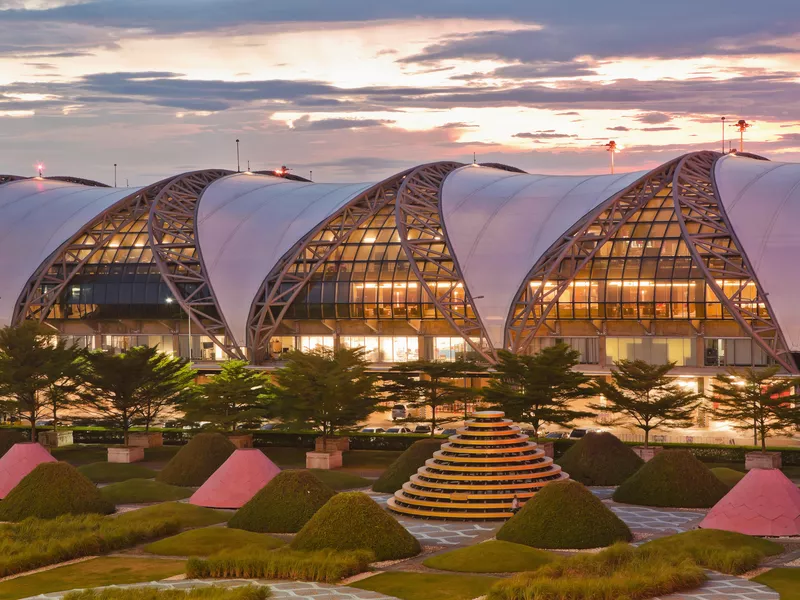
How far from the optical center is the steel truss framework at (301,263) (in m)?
128

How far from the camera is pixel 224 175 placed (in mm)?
145750

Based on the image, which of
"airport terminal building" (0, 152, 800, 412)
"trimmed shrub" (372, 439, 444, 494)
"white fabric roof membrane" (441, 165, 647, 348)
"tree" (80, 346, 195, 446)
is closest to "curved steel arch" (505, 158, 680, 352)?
"airport terminal building" (0, 152, 800, 412)

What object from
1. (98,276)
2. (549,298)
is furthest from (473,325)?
(98,276)

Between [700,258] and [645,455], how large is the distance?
2445 cm

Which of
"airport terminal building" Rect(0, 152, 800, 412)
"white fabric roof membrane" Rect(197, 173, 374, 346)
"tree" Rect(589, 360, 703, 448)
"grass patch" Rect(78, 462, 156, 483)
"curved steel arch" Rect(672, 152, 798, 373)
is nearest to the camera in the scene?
"grass patch" Rect(78, 462, 156, 483)

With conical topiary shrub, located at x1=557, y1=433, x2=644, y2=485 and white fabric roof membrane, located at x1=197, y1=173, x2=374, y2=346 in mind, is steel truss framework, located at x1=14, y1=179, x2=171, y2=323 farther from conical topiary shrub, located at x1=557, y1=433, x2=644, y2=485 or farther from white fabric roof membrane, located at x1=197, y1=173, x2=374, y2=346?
conical topiary shrub, located at x1=557, y1=433, x2=644, y2=485

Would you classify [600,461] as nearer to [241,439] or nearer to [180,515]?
[180,515]

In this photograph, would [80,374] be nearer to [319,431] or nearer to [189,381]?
[189,381]

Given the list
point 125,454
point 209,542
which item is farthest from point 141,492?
point 125,454

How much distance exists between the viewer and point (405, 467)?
79.4 m

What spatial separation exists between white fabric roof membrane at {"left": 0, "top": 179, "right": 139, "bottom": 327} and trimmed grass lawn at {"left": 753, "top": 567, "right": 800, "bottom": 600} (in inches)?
3715

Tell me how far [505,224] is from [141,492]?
52.8 meters

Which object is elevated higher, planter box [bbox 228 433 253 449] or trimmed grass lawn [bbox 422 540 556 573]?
planter box [bbox 228 433 253 449]

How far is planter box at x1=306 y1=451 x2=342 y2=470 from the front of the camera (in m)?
92.2
